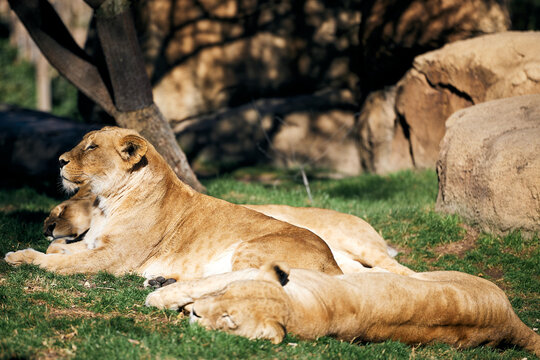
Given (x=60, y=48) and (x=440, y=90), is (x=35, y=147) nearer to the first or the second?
(x=60, y=48)

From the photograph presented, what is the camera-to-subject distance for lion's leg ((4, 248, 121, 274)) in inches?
205

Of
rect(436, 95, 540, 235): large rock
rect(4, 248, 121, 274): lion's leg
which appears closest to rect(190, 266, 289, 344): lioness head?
rect(4, 248, 121, 274): lion's leg

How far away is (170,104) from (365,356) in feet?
31.3

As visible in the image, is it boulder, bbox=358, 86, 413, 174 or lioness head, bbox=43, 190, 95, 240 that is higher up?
lioness head, bbox=43, 190, 95, 240

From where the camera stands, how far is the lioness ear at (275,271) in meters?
3.87

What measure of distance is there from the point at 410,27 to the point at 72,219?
7032 mm

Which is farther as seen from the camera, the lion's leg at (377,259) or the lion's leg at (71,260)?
the lion's leg at (377,259)

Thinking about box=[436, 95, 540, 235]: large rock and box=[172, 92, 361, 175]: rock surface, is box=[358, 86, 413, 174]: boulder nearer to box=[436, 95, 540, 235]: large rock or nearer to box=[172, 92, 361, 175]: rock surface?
box=[172, 92, 361, 175]: rock surface

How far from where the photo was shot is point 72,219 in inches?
238

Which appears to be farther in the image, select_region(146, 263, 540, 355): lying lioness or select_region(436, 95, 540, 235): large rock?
select_region(436, 95, 540, 235): large rock

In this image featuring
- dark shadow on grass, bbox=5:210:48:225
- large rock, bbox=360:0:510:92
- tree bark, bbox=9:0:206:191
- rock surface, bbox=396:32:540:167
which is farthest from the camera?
large rock, bbox=360:0:510:92

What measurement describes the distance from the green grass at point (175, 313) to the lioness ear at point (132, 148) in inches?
40.9

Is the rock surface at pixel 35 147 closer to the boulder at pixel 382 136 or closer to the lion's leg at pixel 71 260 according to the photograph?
the lion's leg at pixel 71 260

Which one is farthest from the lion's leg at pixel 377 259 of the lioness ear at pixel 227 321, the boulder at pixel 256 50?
the boulder at pixel 256 50
